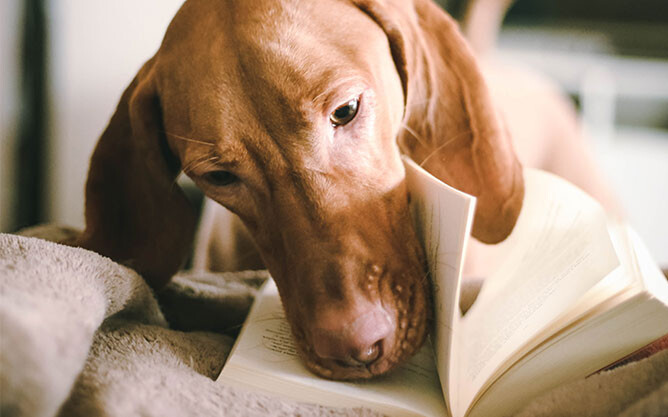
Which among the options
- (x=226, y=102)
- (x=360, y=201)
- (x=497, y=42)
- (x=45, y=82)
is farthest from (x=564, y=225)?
(x=497, y=42)

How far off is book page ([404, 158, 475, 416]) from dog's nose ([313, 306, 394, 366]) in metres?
0.10

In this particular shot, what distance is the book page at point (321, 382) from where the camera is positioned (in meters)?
0.89

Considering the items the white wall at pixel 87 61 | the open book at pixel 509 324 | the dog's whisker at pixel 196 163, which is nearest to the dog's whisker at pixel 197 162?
the dog's whisker at pixel 196 163

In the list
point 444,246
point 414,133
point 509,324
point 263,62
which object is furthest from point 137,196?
point 509,324

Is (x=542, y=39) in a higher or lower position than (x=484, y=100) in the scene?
lower

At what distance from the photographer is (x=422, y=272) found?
105 centimetres

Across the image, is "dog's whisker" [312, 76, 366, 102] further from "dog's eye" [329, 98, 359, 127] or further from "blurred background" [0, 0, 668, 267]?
"blurred background" [0, 0, 668, 267]

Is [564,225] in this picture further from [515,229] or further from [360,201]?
[360,201]

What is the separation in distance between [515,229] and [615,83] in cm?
277

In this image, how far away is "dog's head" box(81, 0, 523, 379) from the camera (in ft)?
3.24

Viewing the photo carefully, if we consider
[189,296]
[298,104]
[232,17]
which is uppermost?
[232,17]

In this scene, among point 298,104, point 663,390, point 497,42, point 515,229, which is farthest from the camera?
point 497,42

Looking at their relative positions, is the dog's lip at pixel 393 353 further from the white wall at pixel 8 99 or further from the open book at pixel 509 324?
the white wall at pixel 8 99

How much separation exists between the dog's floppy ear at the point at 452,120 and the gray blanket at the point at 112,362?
0.48 m
